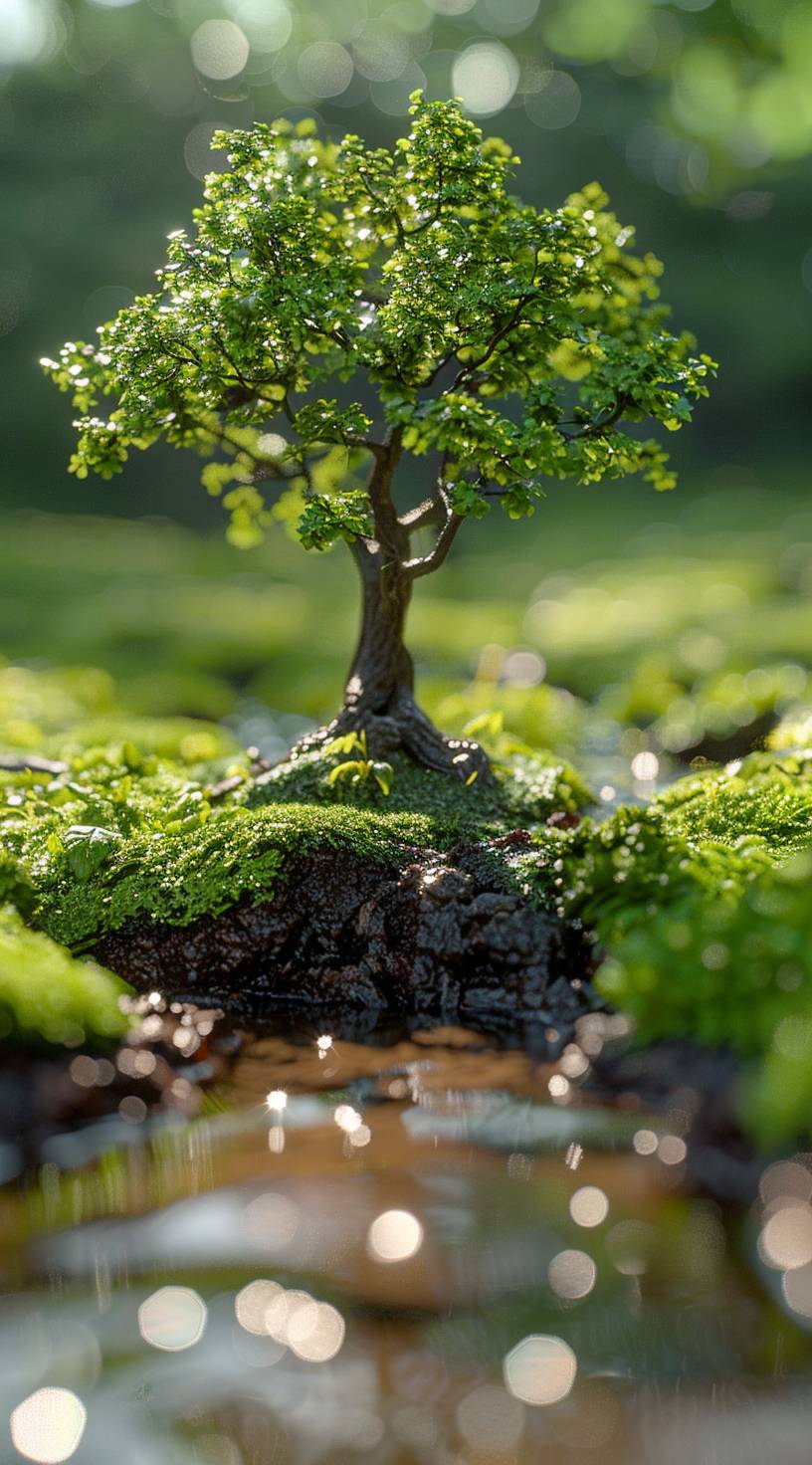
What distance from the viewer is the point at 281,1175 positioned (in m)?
3.47

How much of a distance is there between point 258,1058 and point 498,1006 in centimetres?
96

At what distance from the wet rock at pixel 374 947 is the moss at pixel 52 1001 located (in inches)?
33.3

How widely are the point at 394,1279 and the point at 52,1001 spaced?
1.51 m

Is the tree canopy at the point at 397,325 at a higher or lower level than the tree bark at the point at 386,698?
higher

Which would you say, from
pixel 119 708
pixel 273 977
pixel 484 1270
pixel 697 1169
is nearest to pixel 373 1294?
pixel 484 1270

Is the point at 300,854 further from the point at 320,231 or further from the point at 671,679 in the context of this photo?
the point at 671,679

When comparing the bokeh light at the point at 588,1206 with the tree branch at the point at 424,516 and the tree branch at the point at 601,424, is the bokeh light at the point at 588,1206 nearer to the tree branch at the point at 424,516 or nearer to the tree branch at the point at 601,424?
the tree branch at the point at 601,424

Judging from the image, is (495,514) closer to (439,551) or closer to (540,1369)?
(439,551)

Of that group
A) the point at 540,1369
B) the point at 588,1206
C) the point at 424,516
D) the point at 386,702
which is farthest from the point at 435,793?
the point at 540,1369

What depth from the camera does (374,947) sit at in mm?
4895

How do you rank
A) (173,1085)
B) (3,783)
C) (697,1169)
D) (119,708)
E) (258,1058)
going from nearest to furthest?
1. (697,1169)
2. (173,1085)
3. (258,1058)
4. (3,783)
5. (119,708)

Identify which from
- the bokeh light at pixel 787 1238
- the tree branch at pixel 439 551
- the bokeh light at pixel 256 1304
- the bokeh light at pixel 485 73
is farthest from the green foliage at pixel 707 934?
the bokeh light at pixel 485 73

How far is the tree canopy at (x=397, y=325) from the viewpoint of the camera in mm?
5012

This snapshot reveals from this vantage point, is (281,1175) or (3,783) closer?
(281,1175)
